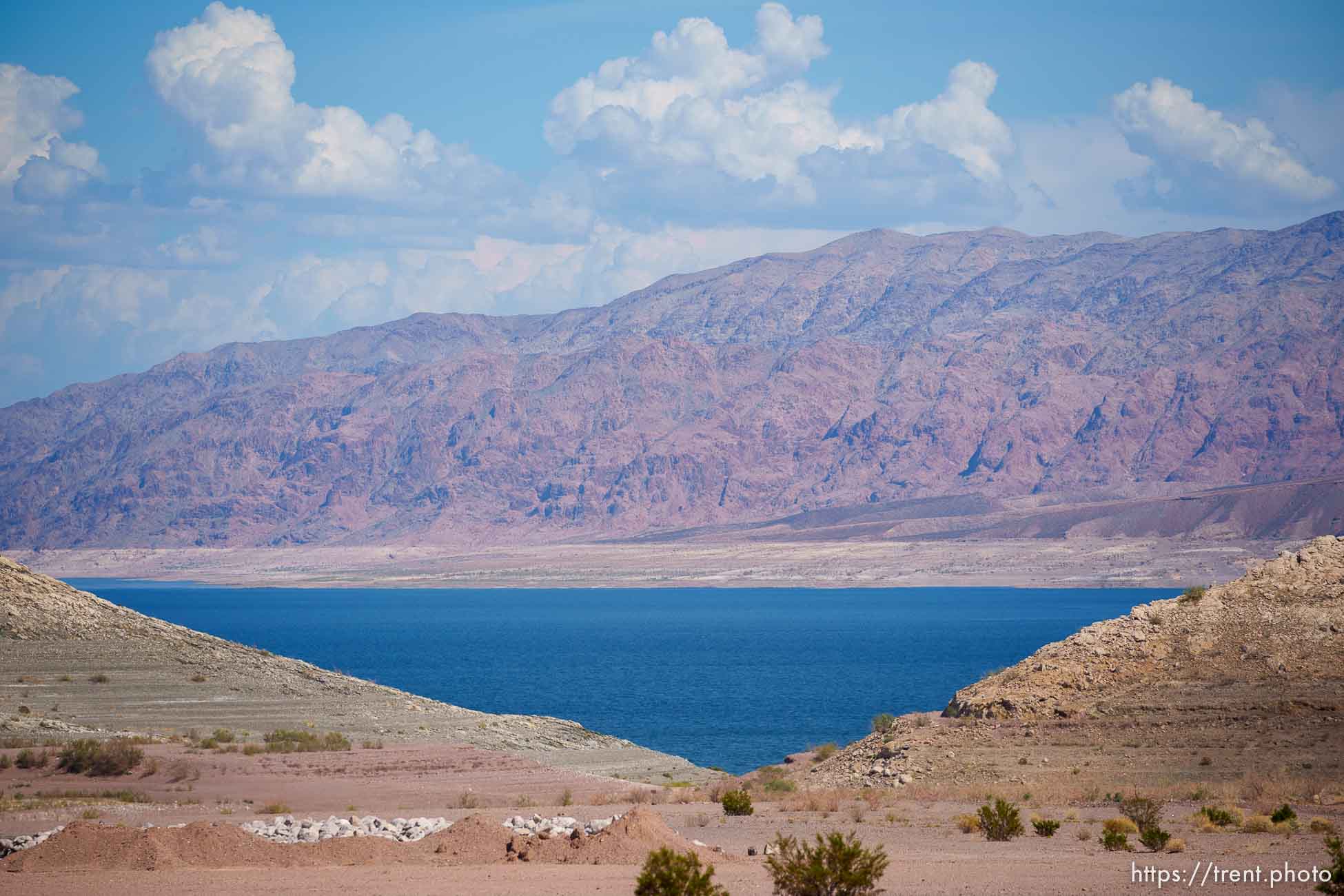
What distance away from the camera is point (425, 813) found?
87.1ft

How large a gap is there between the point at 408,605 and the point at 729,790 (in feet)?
493

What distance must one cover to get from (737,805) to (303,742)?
1381 cm

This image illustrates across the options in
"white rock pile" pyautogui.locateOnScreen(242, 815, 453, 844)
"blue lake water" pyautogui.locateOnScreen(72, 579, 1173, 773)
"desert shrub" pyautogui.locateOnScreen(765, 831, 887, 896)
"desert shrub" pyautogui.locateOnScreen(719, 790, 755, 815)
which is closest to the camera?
"desert shrub" pyautogui.locateOnScreen(765, 831, 887, 896)

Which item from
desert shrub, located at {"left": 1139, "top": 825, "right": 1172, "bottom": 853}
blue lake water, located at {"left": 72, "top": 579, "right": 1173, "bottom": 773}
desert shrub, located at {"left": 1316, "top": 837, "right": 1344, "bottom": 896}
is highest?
desert shrub, located at {"left": 1316, "top": 837, "right": 1344, "bottom": 896}

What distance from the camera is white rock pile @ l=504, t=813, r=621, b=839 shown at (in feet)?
66.8

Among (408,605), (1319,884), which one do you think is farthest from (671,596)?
(1319,884)

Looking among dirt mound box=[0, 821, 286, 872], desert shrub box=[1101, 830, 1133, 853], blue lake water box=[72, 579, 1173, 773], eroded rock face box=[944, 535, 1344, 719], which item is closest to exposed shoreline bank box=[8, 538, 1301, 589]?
blue lake water box=[72, 579, 1173, 773]

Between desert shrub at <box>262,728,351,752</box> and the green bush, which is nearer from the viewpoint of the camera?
the green bush

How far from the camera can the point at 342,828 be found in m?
21.8

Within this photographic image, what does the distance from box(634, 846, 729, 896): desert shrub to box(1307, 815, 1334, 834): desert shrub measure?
1071cm

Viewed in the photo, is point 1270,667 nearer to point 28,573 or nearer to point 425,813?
point 425,813

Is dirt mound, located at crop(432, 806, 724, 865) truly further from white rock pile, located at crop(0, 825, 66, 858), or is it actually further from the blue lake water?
the blue lake water

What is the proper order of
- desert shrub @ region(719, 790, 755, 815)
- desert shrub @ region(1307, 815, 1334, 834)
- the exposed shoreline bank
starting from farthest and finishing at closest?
the exposed shoreline bank < desert shrub @ region(719, 790, 755, 815) < desert shrub @ region(1307, 815, 1334, 834)

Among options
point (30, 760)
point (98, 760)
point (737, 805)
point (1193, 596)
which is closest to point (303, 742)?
point (98, 760)
